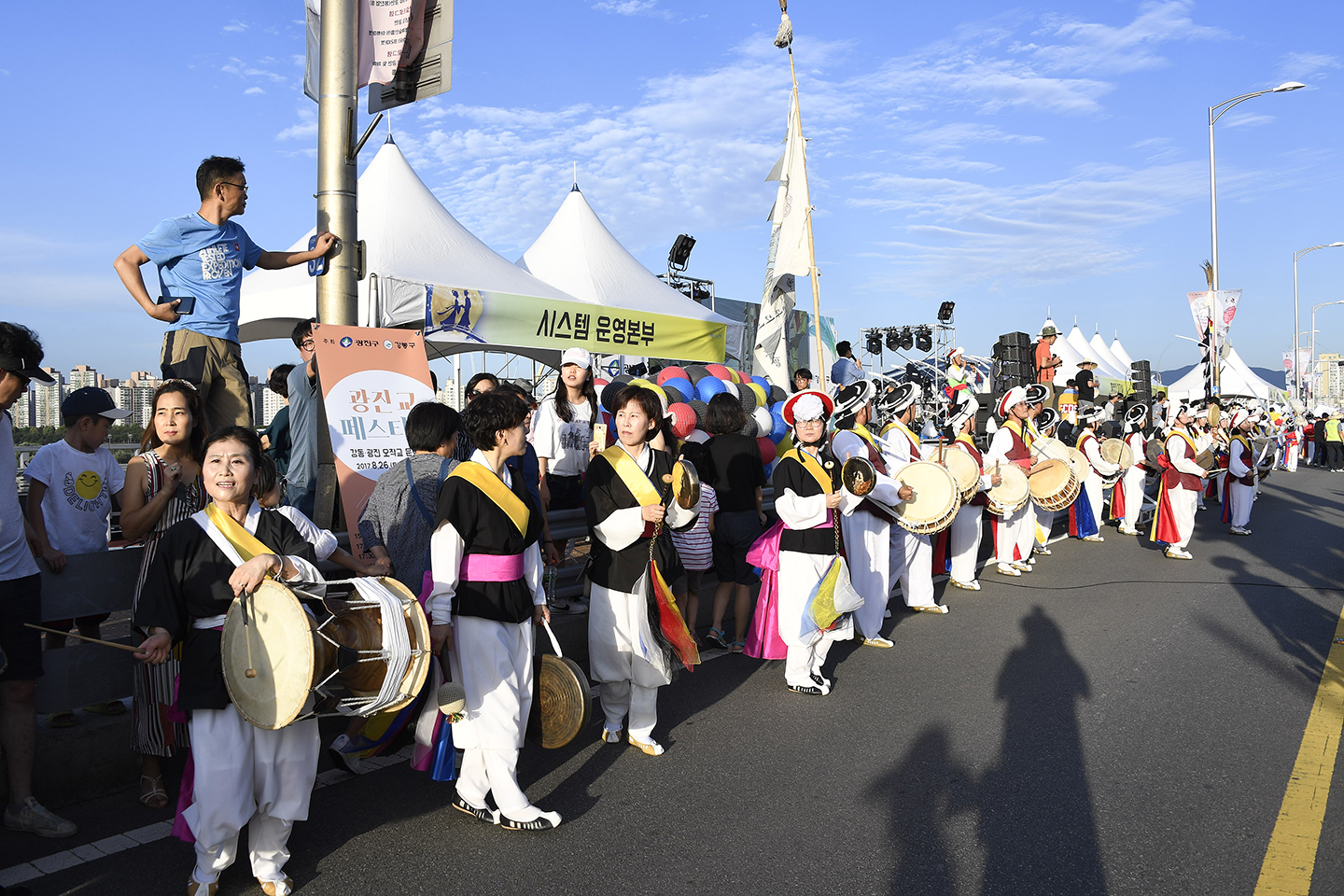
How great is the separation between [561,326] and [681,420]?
5.27 meters

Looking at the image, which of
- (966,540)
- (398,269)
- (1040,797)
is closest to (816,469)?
(1040,797)

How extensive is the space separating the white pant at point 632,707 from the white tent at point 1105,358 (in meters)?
45.1

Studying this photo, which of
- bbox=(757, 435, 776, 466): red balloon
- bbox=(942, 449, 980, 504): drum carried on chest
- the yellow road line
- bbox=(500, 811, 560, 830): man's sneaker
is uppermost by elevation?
bbox=(757, 435, 776, 466): red balloon

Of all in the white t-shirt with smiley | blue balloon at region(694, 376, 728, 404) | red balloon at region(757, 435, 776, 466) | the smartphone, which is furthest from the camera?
blue balloon at region(694, 376, 728, 404)

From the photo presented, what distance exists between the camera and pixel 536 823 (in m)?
3.58

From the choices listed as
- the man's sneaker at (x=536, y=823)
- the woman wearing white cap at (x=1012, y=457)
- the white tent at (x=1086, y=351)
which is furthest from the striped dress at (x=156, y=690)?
the white tent at (x=1086, y=351)

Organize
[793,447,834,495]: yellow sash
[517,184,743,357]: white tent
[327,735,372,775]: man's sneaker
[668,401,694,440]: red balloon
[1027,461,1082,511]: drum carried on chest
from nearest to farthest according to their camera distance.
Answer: [327,735,372,775]: man's sneaker
[793,447,834,495]: yellow sash
[668,401,694,440]: red balloon
[1027,461,1082,511]: drum carried on chest
[517,184,743,357]: white tent

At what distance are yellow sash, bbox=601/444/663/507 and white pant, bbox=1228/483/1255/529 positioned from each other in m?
12.2

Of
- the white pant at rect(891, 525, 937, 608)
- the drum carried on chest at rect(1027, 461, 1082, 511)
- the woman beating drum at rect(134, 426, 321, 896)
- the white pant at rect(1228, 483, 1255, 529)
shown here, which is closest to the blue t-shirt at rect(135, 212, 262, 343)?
the woman beating drum at rect(134, 426, 321, 896)

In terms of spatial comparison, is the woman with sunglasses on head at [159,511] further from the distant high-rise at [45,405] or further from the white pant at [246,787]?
the distant high-rise at [45,405]

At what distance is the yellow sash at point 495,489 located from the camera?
3.64m

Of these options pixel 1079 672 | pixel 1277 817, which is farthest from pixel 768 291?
pixel 1277 817

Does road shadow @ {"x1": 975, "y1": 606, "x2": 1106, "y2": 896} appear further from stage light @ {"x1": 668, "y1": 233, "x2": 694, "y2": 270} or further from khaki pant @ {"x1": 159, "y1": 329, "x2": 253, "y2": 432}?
stage light @ {"x1": 668, "y1": 233, "x2": 694, "y2": 270}

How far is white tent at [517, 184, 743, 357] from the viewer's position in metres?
12.5
